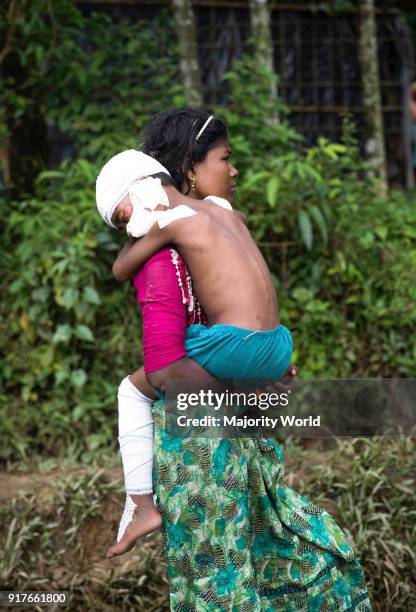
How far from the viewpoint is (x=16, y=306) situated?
4824 mm

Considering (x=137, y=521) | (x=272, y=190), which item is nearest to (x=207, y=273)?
(x=137, y=521)

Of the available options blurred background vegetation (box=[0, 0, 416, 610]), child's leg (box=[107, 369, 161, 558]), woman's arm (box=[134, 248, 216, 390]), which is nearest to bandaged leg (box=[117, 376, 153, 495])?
child's leg (box=[107, 369, 161, 558])

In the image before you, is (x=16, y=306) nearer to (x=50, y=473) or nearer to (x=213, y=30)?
(x=50, y=473)

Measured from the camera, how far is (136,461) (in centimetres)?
233

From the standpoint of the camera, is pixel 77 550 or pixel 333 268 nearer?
pixel 77 550

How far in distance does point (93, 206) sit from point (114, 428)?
1184 mm

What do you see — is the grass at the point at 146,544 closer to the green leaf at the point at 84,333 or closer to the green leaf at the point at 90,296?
the green leaf at the point at 84,333

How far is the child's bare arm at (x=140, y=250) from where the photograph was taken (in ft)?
7.45

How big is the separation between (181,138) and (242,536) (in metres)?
1.05

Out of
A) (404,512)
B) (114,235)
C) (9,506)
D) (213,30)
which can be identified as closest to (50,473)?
(9,506)

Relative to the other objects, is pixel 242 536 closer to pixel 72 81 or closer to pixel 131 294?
pixel 131 294

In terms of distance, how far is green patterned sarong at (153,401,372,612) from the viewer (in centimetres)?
Result: 228

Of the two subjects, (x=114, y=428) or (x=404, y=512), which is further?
(x=114, y=428)

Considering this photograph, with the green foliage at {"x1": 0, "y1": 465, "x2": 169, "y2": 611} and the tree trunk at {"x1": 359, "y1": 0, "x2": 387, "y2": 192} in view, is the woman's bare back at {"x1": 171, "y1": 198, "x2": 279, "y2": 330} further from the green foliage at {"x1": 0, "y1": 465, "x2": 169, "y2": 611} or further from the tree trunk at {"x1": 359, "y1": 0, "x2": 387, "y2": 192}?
the tree trunk at {"x1": 359, "y1": 0, "x2": 387, "y2": 192}
